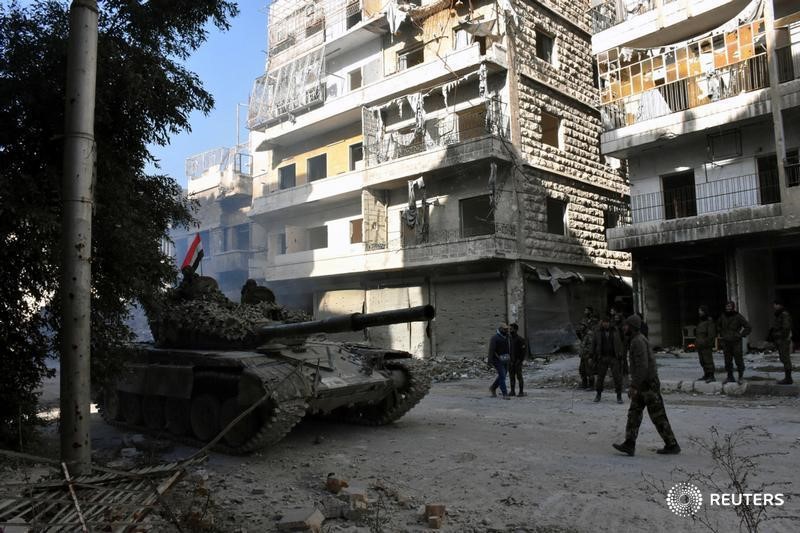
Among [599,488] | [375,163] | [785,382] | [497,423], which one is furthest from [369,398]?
[375,163]

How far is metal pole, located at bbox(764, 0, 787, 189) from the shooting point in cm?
1448

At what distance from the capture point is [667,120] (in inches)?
672

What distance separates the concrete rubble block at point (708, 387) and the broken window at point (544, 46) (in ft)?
47.6

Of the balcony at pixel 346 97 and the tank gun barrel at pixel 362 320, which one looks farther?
the balcony at pixel 346 97

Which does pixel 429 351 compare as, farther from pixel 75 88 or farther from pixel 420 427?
pixel 75 88

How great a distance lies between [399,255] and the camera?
21.2 meters

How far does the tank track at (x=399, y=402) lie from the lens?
9.07m

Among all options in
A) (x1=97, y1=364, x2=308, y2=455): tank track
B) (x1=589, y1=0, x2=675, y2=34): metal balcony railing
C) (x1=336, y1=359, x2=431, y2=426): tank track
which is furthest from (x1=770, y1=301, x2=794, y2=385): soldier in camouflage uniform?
(x1=589, y1=0, x2=675, y2=34): metal balcony railing

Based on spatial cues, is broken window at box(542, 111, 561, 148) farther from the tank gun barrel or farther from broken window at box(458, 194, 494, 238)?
the tank gun barrel

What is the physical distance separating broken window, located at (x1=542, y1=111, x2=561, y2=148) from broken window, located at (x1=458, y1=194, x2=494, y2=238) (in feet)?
12.7

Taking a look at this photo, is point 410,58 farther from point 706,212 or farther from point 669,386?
point 669,386

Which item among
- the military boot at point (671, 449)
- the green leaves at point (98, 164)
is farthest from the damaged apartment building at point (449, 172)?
the green leaves at point (98, 164)

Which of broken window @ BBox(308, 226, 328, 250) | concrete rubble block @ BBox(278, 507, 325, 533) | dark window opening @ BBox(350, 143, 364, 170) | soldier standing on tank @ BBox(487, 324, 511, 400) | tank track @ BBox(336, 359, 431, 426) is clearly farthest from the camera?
broken window @ BBox(308, 226, 328, 250)

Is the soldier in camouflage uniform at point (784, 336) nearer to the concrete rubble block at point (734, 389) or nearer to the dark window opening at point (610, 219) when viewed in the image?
the concrete rubble block at point (734, 389)
